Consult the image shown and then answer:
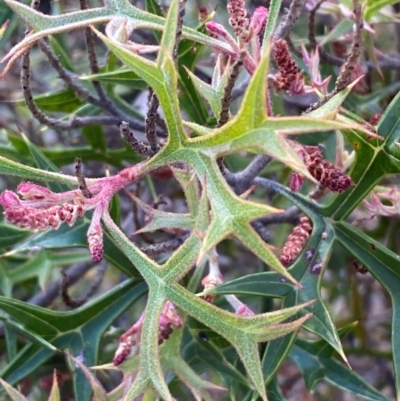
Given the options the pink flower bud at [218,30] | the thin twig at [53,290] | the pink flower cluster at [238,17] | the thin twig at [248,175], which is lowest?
the thin twig at [53,290]

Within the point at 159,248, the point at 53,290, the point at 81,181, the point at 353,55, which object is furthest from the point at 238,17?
the point at 53,290

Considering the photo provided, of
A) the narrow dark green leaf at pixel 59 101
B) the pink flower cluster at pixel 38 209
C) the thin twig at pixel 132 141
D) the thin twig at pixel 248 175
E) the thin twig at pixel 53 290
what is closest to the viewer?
the pink flower cluster at pixel 38 209

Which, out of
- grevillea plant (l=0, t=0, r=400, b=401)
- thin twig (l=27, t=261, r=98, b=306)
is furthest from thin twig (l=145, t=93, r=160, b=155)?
thin twig (l=27, t=261, r=98, b=306)

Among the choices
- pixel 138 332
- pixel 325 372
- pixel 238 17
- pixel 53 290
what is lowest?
pixel 53 290

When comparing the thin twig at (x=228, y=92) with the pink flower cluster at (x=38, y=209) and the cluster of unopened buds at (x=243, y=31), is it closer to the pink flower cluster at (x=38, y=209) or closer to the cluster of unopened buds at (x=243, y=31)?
the cluster of unopened buds at (x=243, y=31)

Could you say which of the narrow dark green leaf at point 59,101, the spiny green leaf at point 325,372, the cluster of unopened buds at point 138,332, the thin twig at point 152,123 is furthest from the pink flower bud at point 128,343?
the narrow dark green leaf at point 59,101

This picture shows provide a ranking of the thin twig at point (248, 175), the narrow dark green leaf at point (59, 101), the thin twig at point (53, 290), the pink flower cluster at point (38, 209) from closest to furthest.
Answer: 1. the pink flower cluster at point (38, 209)
2. the thin twig at point (248, 175)
3. the narrow dark green leaf at point (59, 101)
4. the thin twig at point (53, 290)

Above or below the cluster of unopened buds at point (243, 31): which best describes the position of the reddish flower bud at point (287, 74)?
below

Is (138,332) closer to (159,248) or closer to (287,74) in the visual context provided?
(159,248)
